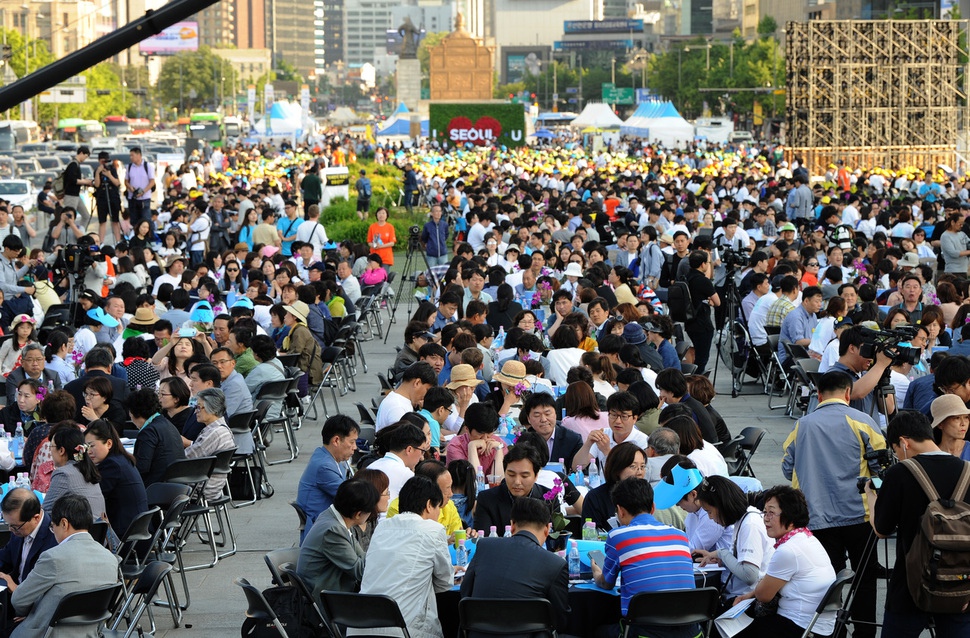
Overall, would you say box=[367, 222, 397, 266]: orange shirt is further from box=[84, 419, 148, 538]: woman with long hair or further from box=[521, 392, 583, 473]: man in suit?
box=[84, 419, 148, 538]: woman with long hair

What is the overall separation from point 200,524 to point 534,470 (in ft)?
14.6

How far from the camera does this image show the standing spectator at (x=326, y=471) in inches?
343

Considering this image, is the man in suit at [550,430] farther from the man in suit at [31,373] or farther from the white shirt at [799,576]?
the man in suit at [31,373]

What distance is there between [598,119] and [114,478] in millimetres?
70713

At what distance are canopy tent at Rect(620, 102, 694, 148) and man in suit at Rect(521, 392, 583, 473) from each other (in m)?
53.0

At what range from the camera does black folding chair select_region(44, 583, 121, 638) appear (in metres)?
6.86

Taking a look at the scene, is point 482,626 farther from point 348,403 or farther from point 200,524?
point 348,403

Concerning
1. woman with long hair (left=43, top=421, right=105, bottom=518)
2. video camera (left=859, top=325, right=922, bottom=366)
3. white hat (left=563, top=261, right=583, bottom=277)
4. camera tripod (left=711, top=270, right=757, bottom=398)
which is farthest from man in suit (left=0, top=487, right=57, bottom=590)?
camera tripod (left=711, top=270, right=757, bottom=398)

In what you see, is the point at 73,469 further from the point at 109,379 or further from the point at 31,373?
the point at 31,373

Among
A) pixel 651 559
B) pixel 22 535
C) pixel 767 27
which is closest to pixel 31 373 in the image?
pixel 22 535

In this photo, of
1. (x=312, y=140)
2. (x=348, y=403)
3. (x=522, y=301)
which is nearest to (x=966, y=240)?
(x=522, y=301)

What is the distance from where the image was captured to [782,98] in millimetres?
84625

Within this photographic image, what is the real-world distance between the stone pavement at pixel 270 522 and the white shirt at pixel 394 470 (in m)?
1.49

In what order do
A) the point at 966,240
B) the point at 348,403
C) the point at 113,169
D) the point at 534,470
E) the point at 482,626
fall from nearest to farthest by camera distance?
1. the point at 482,626
2. the point at 534,470
3. the point at 348,403
4. the point at 966,240
5. the point at 113,169
